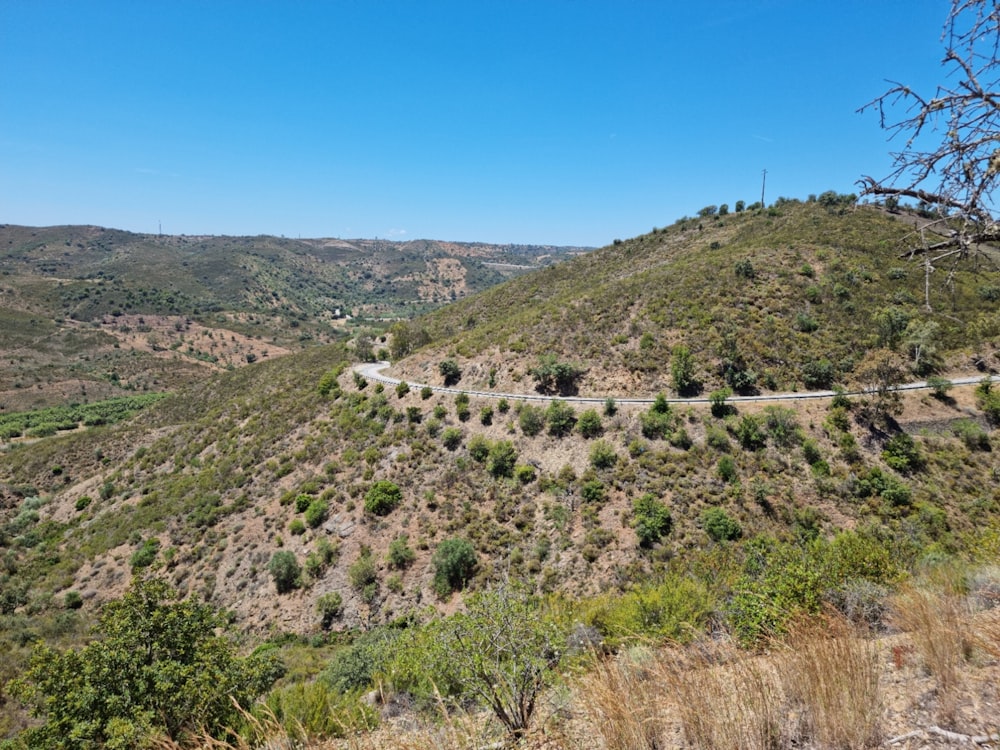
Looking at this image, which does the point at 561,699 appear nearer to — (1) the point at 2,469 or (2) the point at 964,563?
(2) the point at 964,563

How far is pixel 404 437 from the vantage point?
3806cm

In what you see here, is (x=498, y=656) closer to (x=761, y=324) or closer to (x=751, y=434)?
(x=751, y=434)

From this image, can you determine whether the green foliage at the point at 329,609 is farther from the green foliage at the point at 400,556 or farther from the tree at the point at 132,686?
the tree at the point at 132,686

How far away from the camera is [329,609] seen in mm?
25859

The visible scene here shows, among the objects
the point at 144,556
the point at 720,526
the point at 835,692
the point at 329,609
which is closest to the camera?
the point at 835,692

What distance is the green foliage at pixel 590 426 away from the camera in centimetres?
3294

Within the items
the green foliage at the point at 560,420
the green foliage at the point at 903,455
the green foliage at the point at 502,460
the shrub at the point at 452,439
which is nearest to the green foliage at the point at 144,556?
the shrub at the point at 452,439

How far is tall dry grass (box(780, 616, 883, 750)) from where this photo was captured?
411 cm

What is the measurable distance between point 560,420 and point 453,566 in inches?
535

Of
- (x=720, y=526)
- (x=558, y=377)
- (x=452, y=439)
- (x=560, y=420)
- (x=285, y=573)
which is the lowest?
(x=285, y=573)

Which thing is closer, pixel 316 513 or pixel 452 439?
pixel 316 513

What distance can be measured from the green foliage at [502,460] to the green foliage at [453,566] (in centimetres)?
686

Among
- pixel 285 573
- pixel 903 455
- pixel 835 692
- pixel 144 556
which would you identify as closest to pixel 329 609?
pixel 285 573

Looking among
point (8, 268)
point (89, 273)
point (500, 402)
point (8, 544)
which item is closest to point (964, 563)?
point (500, 402)
